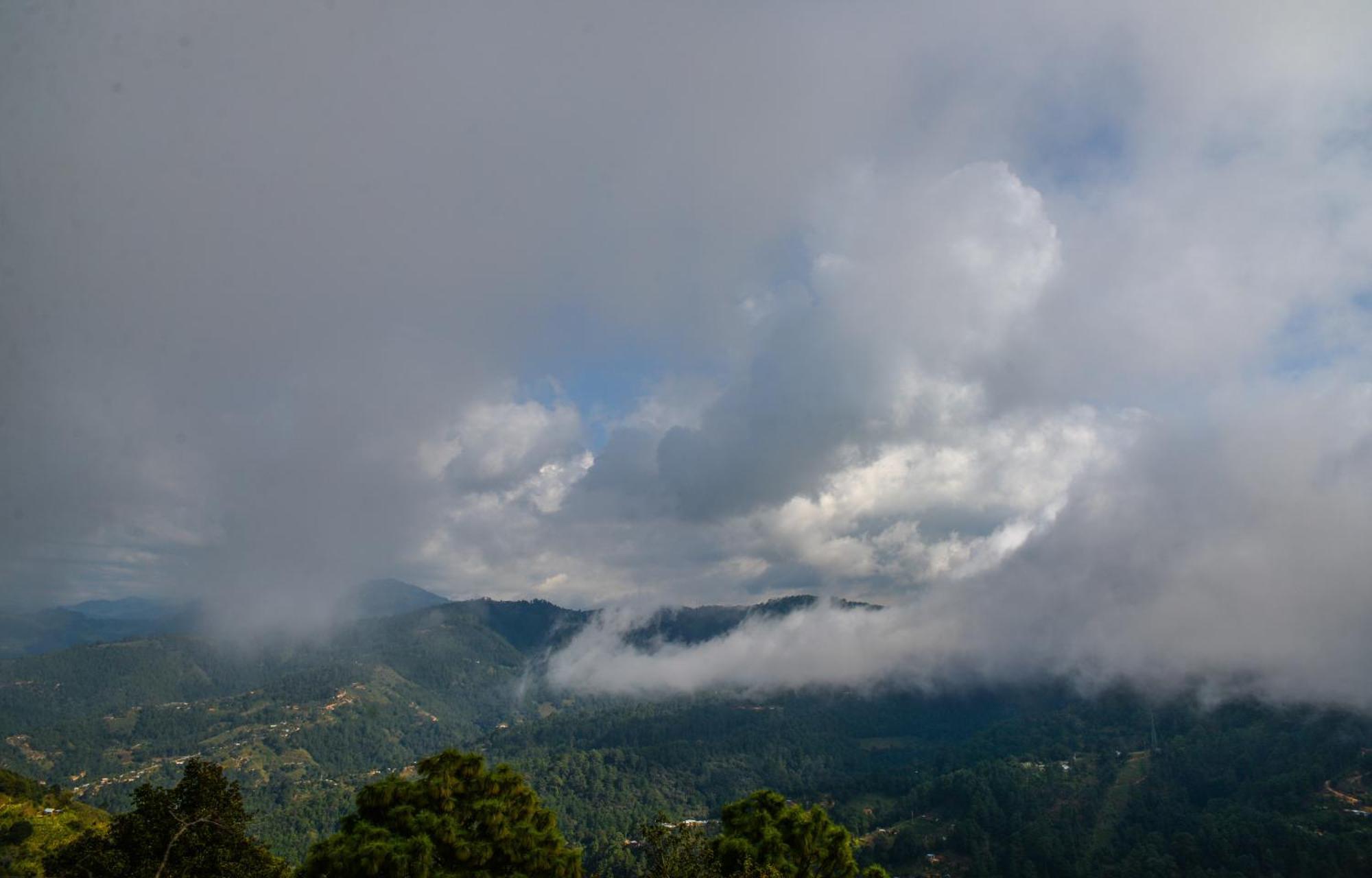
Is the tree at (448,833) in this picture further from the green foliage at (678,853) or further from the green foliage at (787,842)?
the green foliage at (787,842)

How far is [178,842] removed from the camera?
30.0 metres

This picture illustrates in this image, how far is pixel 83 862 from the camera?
95.5ft

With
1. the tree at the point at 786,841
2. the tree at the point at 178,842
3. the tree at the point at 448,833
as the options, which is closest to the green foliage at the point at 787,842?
the tree at the point at 786,841

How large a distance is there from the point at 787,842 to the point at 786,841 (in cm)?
8

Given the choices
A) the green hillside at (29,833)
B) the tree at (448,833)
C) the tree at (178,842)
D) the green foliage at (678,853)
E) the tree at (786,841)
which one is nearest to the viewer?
the tree at (448,833)

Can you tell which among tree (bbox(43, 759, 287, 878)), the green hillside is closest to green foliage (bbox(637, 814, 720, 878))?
tree (bbox(43, 759, 287, 878))

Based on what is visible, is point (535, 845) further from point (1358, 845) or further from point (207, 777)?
point (1358, 845)

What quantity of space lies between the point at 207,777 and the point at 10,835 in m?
47.2

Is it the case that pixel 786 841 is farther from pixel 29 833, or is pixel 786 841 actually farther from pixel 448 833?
pixel 29 833

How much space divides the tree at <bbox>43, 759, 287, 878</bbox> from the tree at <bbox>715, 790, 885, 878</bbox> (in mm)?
24489

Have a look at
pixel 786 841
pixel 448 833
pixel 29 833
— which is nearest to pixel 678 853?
pixel 448 833

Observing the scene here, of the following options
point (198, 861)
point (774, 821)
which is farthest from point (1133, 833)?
point (198, 861)

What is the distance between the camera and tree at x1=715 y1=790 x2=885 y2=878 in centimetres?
3916

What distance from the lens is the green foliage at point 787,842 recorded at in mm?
39188
